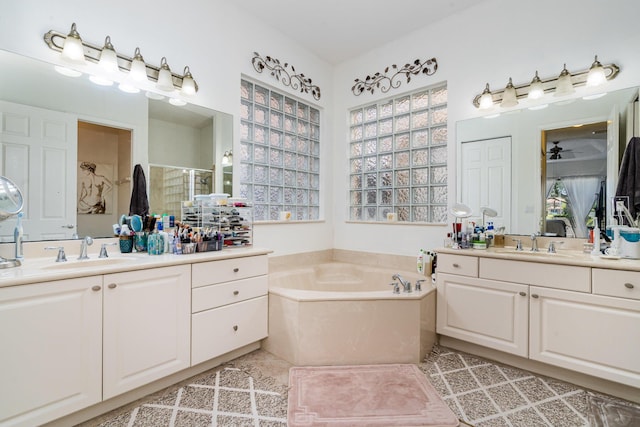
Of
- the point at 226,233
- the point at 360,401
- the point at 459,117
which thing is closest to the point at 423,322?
the point at 360,401

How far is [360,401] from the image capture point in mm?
1668

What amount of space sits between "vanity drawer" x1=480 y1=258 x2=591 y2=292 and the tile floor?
61cm

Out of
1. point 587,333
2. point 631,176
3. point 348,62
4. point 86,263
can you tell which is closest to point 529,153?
point 631,176

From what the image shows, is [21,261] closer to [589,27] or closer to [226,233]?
[226,233]

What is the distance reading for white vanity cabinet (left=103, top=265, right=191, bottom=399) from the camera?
4.96ft

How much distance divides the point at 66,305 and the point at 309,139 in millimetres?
2543

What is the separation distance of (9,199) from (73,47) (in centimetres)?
89

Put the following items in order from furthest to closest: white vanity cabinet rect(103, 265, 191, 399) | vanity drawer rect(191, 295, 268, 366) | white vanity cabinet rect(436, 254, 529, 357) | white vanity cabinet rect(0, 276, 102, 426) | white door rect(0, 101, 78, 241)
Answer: white vanity cabinet rect(436, 254, 529, 357) → vanity drawer rect(191, 295, 268, 366) → white door rect(0, 101, 78, 241) → white vanity cabinet rect(103, 265, 191, 399) → white vanity cabinet rect(0, 276, 102, 426)

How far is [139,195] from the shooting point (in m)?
2.06

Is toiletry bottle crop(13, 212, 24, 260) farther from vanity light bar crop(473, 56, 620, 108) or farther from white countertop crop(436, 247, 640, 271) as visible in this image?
vanity light bar crop(473, 56, 620, 108)

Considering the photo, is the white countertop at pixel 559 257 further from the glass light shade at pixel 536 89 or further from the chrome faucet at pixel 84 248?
the chrome faucet at pixel 84 248

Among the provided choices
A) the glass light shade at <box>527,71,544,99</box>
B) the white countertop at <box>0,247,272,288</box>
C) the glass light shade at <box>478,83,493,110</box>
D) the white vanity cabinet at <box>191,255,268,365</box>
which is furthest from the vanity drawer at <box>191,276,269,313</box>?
the glass light shade at <box>527,71,544,99</box>

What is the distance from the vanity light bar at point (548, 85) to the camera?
204 centimetres

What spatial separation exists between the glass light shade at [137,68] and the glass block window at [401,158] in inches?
83.5
